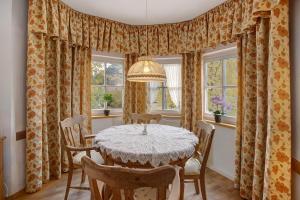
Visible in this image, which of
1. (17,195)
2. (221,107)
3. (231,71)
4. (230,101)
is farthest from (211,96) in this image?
(17,195)

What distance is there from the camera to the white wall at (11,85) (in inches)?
95.3

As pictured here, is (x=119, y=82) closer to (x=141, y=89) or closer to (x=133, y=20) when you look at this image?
(x=141, y=89)

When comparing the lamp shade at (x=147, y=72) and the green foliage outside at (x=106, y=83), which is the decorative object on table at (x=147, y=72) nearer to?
the lamp shade at (x=147, y=72)

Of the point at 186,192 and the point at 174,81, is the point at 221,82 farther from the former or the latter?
the point at 186,192

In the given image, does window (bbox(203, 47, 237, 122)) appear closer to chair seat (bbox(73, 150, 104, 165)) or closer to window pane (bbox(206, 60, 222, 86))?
window pane (bbox(206, 60, 222, 86))


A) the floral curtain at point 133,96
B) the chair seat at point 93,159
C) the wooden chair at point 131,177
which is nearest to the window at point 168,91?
the floral curtain at point 133,96

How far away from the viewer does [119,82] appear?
4.21 metres

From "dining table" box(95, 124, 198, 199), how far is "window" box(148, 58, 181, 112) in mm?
1828

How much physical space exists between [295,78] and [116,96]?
3074 mm

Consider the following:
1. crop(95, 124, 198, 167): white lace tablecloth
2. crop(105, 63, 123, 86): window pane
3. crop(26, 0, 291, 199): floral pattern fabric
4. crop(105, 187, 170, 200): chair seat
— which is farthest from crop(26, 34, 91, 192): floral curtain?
crop(105, 187, 170, 200): chair seat

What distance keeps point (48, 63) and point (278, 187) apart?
3044 mm

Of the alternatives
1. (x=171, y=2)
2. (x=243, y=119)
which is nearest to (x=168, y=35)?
(x=171, y=2)

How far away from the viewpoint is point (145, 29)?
3.96 m

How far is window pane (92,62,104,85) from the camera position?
3.97 meters
